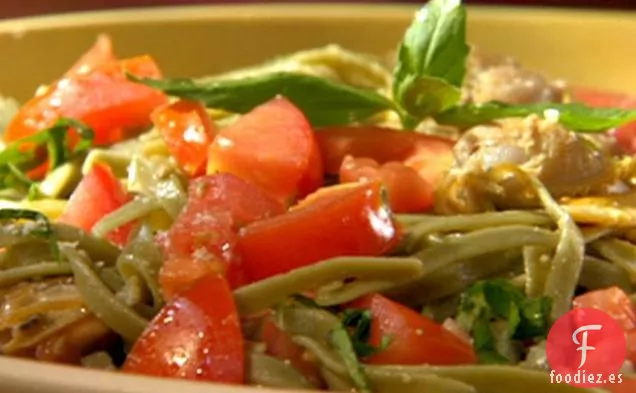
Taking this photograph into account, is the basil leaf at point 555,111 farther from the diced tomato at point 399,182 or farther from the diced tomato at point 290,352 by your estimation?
the diced tomato at point 290,352

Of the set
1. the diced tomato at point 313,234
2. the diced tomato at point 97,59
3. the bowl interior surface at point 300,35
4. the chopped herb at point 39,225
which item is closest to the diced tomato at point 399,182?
the diced tomato at point 313,234

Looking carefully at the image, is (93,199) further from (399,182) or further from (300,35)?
(300,35)

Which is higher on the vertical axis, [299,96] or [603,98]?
[299,96]

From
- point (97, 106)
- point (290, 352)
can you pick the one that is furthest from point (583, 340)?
point (97, 106)

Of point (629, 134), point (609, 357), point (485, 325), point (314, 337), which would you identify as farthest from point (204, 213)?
point (629, 134)

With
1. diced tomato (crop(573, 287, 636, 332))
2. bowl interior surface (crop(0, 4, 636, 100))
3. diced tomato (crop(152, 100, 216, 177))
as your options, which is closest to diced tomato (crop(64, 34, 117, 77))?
bowl interior surface (crop(0, 4, 636, 100))

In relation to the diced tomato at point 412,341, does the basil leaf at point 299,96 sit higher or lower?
higher
